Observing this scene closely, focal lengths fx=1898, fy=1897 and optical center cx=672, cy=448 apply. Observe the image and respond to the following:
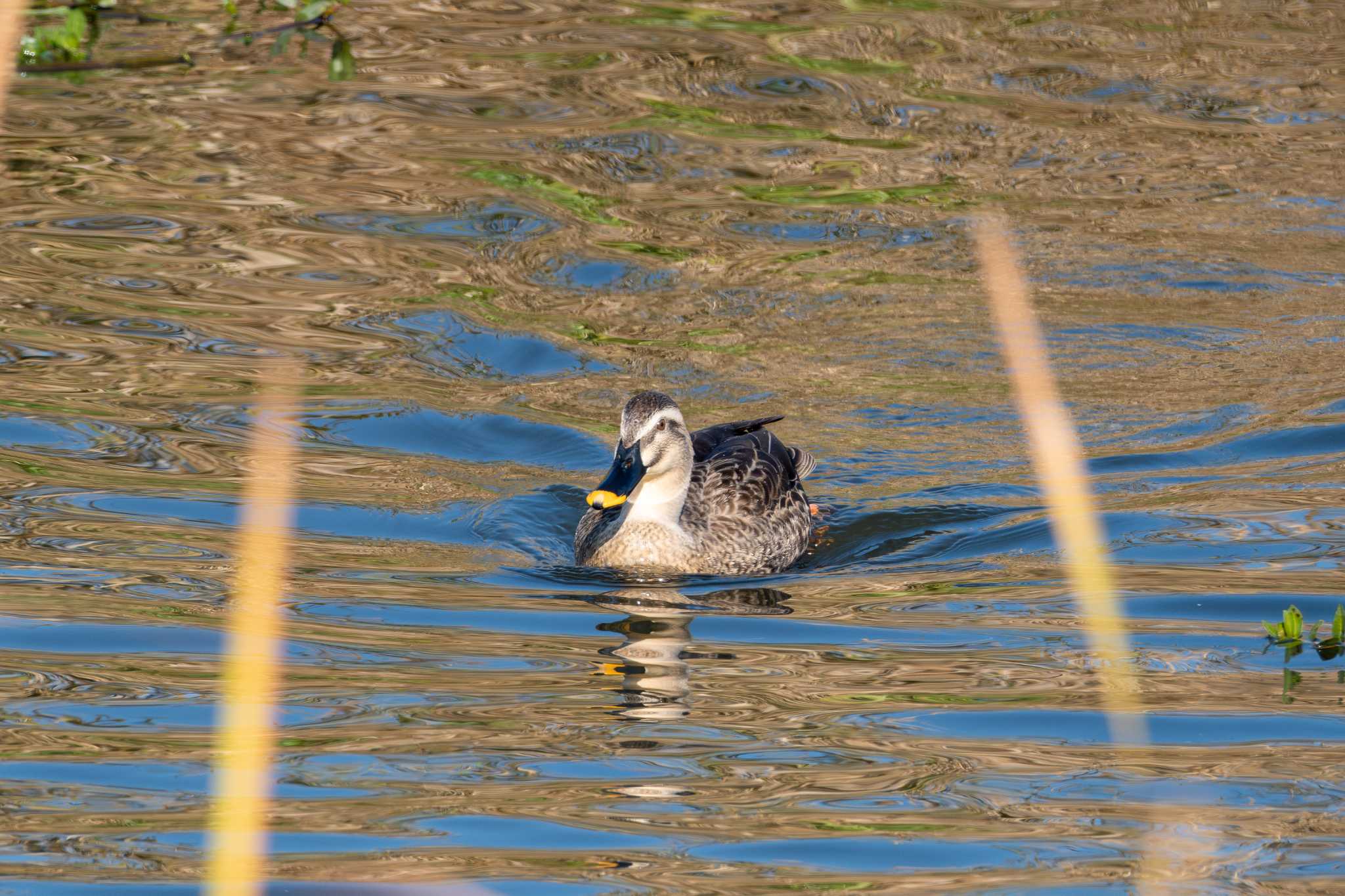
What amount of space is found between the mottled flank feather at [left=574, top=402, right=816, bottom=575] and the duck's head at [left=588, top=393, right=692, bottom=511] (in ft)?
0.30

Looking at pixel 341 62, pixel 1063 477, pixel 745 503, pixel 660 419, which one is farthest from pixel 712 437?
pixel 341 62

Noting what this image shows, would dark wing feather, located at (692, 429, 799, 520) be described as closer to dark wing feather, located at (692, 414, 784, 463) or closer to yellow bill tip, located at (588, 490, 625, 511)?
dark wing feather, located at (692, 414, 784, 463)

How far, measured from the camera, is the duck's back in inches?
375

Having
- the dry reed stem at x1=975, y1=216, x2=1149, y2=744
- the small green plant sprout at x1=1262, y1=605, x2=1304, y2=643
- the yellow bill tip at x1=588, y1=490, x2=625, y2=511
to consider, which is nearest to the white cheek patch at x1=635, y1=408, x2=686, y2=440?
the yellow bill tip at x1=588, y1=490, x2=625, y2=511

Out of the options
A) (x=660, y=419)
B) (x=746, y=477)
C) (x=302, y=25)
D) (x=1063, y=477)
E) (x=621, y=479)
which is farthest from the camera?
(x=1063, y=477)

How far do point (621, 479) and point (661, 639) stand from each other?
2.92 feet

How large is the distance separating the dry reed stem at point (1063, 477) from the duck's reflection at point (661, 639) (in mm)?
1406

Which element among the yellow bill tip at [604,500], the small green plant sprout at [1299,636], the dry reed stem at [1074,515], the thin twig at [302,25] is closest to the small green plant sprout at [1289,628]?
the small green plant sprout at [1299,636]

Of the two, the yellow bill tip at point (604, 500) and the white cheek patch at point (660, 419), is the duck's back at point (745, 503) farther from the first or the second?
the yellow bill tip at point (604, 500)

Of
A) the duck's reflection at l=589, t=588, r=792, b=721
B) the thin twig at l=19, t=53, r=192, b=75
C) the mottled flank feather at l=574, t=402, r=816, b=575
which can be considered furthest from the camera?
the mottled flank feather at l=574, t=402, r=816, b=575

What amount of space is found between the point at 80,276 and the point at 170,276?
1.89 ft

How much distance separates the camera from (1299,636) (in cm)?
725

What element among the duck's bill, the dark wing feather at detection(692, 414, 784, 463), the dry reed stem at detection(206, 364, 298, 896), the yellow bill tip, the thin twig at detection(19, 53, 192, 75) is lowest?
the dry reed stem at detection(206, 364, 298, 896)

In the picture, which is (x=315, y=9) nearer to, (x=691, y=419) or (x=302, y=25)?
(x=302, y=25)
